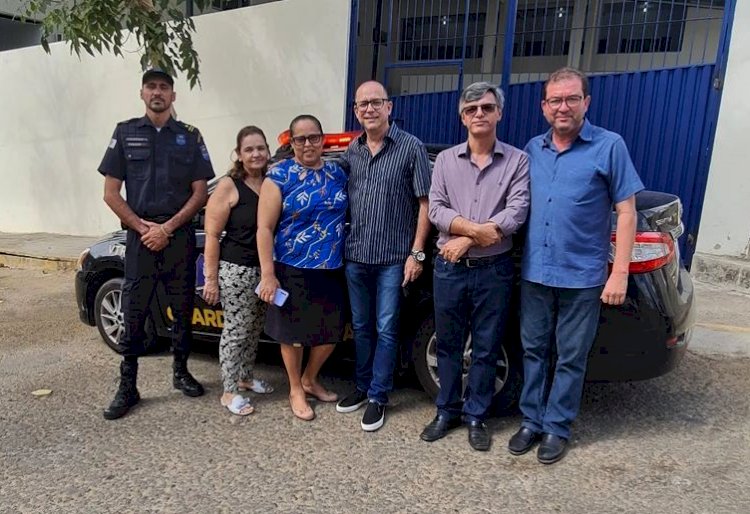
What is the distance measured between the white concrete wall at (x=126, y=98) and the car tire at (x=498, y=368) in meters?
4.63

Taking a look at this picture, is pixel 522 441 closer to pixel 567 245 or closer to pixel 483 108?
pixel 567 245

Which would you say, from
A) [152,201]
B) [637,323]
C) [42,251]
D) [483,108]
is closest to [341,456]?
[637,323]

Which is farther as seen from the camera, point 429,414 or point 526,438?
point 429,414

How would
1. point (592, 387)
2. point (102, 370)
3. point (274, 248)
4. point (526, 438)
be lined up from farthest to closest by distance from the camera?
point (102, 370) → point (592, 387) → point (274, 248) → point (526, 438)

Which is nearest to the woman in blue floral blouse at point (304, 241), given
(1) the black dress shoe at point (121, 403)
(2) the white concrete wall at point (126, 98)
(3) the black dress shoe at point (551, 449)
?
(1) the black dress shoe at point (121, 403)

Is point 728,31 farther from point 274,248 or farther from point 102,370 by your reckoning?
point 102,370

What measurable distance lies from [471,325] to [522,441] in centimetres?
62

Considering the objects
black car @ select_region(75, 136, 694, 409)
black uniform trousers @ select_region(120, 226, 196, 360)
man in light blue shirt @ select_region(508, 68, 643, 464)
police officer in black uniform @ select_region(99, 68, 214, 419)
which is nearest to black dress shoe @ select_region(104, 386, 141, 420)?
police officer in black uniform @ select_region(99, 68, 214, 419)

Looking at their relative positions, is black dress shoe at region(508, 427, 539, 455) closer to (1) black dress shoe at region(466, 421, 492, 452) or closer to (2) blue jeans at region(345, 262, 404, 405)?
(1) black dress shoe at region(466, 421, 492, 452)

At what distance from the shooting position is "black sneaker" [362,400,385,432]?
3.29m

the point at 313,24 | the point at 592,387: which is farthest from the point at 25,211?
the point at 592,387

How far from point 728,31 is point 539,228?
4302 mm

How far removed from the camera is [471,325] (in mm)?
3090

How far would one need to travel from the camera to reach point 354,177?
3.22m
